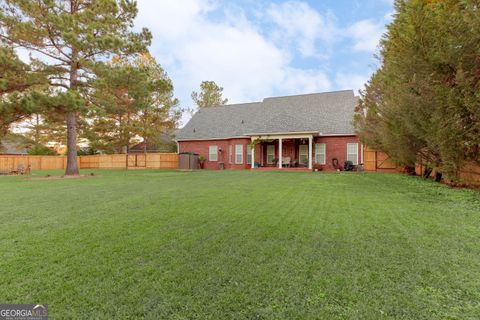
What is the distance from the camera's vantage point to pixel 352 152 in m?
18.1

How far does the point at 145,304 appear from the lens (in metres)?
2.11

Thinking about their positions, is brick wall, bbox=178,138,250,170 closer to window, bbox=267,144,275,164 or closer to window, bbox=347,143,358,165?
window, bbox=267,144,275,164

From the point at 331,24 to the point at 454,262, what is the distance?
13932 mm

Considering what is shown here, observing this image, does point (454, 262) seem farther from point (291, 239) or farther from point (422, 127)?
point (422, 127)

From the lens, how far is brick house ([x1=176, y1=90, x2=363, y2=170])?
18375 mm

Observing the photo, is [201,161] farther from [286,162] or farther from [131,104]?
[131,104]

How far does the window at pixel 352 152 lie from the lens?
18.0 meters

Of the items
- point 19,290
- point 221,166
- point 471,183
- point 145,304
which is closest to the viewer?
point 145,304

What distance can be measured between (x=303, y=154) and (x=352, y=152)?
11.3 ft

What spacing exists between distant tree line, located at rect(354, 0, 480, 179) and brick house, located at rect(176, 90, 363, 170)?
1033 centimetres

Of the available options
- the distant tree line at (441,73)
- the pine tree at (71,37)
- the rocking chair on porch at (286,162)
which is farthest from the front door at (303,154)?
the pine tree at (71,37)

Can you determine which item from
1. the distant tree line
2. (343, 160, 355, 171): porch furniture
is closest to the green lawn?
the distant tree line

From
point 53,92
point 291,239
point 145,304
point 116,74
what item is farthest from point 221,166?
point 145,304

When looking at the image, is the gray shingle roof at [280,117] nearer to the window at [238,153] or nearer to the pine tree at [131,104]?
the window at [238,153]
